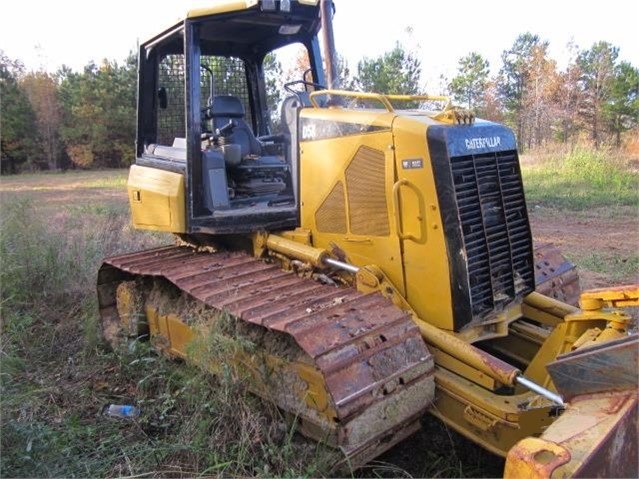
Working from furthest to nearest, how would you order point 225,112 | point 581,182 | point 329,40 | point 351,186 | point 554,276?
point 581,182, point 329,40, point 225,112, point 554,276, point 351,186

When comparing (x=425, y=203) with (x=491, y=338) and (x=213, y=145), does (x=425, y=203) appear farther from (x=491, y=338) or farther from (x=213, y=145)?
(x=213, y=145)

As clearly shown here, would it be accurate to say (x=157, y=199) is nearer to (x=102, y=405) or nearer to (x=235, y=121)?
(x=235, y=121)

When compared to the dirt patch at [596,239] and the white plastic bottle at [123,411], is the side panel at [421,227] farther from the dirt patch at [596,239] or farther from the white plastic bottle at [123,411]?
the dirt patch at [596,239]

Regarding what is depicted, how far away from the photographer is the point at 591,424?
2.19m

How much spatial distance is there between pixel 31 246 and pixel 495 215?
507 cm

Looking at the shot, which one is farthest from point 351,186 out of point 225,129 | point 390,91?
point 390,91

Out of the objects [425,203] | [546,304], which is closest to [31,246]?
[425,203]

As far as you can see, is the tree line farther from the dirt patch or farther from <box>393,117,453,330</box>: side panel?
<box>393,117,453,330</box>: side panel

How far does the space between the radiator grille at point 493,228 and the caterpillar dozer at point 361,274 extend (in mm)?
13

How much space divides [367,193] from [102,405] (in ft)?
7.65

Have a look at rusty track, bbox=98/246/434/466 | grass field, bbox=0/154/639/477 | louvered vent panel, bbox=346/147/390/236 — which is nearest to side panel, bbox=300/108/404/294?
louvered vent panel, bbox=346/147/390/236

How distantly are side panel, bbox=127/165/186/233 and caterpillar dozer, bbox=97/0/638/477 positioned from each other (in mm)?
21

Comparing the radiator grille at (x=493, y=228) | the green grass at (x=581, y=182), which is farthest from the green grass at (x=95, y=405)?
the green grass at (x=581, y=182)

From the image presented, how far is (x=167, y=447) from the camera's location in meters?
3.33
